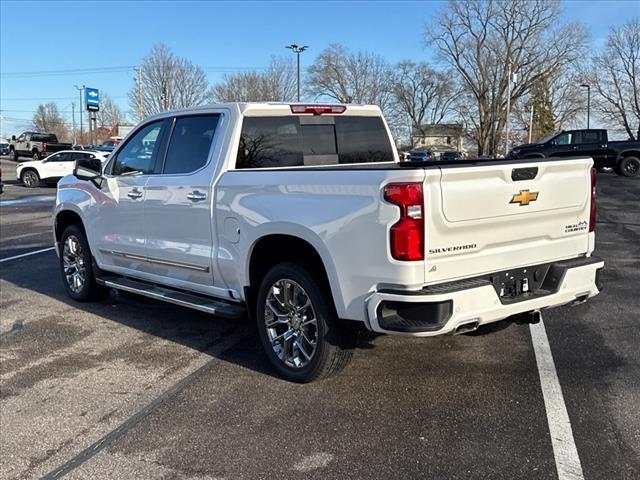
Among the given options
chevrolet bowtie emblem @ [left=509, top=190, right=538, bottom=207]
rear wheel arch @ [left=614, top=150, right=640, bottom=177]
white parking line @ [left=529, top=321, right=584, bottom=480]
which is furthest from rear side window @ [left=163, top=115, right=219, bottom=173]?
rear wheel arch @ [left=614, top=150, right=640, bottom=177]

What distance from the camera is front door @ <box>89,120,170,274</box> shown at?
5.61 m

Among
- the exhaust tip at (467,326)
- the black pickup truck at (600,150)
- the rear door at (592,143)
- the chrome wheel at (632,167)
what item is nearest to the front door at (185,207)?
the exhaust tip at (467,326)

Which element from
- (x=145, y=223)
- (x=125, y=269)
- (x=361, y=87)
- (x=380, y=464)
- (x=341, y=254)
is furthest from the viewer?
(x=361, y=87)

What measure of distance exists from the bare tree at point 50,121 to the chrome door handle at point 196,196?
104 metres

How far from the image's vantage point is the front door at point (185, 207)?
4.87 meters

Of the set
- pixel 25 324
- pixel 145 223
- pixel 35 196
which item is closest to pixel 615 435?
pixel 145 223

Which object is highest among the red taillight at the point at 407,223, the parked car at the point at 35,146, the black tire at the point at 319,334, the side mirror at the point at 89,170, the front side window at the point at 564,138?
the parked car at the point at 35,146

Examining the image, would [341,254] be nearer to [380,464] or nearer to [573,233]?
[380,464]

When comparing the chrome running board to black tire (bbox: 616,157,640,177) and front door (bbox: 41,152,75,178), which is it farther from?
black tire (bbox: 616,157,640,177)

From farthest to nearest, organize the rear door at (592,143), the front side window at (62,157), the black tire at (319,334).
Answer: the front side window at (62,157), the rear door at (592,143), the black tire at (319,334)

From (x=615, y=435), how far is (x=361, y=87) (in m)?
72.6

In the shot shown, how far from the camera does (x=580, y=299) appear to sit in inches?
172

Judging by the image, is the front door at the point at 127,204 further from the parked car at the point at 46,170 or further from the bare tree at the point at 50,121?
the bare tree at the point at 50,121

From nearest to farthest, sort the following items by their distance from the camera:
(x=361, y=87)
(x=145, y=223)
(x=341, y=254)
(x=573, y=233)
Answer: (x=341, y=254) < (x=573, y=233) < (x=145, y=223) < (x=361, y=87)
